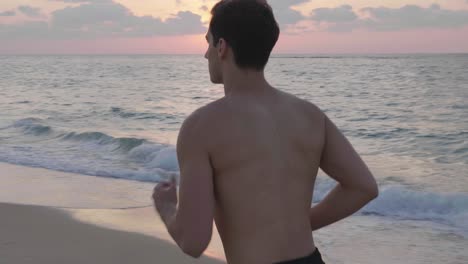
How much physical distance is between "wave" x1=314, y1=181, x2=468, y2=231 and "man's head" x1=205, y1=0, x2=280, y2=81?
7222mm

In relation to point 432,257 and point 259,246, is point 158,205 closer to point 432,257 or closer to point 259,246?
point 259,246

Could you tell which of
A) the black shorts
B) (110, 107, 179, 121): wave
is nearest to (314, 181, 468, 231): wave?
the black shorts

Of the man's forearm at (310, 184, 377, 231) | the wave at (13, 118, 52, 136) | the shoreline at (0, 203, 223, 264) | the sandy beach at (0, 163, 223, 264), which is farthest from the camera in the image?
the wave at (13, 118, 52, 136)

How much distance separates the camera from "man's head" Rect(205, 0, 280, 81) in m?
1.75

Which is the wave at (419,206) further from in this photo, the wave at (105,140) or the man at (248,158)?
the man at (248,158)

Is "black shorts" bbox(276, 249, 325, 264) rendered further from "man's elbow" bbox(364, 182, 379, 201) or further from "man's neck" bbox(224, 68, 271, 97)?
"man's neck" bbox(224, 68, 271, 97)

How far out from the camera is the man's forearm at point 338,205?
2.08 meters

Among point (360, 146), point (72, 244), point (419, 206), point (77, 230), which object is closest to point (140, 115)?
point (360, 146)

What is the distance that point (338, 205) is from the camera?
2.14 metres

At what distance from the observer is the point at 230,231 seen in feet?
6.33

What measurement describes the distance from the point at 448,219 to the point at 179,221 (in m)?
7.78

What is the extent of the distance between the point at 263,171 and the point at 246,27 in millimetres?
422

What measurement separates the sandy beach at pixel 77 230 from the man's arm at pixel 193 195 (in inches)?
160

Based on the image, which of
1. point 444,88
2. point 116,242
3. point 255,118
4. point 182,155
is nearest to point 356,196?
point 255,118
